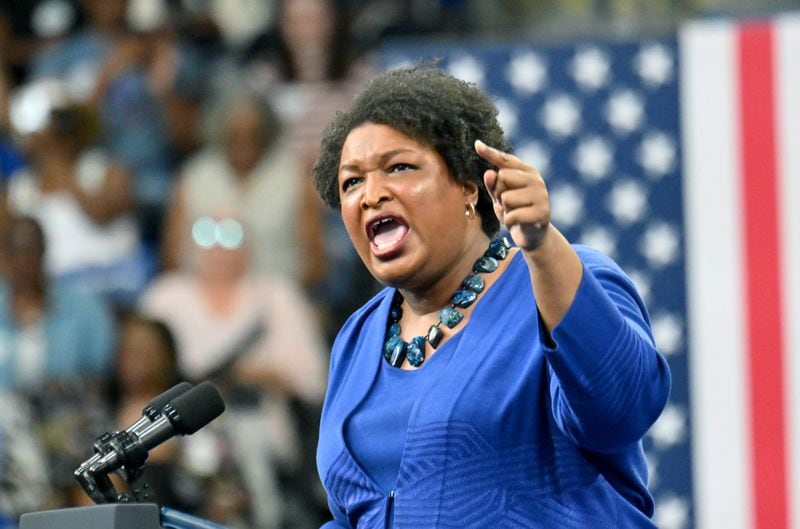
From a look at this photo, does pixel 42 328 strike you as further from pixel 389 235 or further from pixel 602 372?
pixel 602 372

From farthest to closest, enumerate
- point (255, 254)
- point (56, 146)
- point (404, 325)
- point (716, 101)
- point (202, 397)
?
point (56, 146) → point (255, 254) → point (716, 101) → point (404, 325) → point (202, 397)

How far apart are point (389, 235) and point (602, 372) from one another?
1.72 ft

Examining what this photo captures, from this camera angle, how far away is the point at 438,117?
90.1 inches

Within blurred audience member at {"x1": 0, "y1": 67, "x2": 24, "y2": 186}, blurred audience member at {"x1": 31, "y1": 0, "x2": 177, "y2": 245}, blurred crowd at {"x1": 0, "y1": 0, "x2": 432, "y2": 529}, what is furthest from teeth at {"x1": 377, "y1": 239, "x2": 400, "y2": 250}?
blurred audience member at {"x1": 0, "y1": 67, "x2": 24, "y2": 186}

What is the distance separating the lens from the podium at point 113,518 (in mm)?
1877

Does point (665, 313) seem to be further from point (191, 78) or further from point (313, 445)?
point (191, 78)

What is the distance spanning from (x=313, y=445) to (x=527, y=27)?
2.09m

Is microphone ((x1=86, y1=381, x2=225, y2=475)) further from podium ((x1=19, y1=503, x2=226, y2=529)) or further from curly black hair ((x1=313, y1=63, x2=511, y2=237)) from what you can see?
curly black hair ((x1=313, y1=63, x2=511, y2=237))

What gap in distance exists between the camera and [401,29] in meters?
6.21

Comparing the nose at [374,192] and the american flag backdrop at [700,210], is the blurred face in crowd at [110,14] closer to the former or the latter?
the american flag backdrop at [700,210]

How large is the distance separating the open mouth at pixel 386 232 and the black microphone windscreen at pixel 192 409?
36cm

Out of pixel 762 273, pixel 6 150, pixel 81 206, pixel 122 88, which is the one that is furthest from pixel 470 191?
pixel 6 150

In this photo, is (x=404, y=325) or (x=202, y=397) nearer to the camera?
(x=202, y=397)

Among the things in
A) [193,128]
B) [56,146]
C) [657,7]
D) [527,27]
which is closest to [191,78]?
[193,128]
